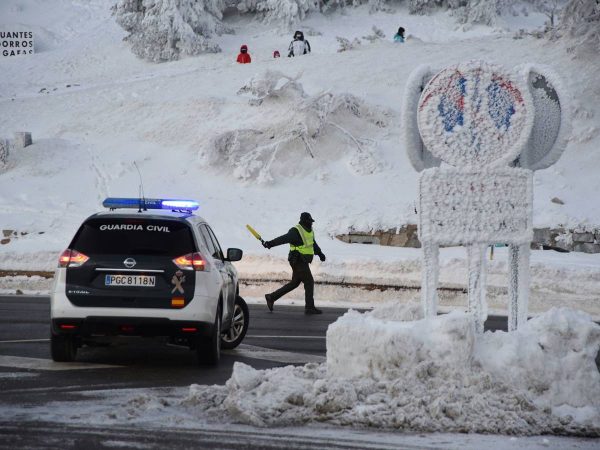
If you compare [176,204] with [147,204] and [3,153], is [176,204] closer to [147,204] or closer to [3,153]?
[147,204]

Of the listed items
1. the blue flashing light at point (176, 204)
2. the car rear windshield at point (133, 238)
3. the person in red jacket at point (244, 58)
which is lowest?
the car rear windshield at point (133, 238)

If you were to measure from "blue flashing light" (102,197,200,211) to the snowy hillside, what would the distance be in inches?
437

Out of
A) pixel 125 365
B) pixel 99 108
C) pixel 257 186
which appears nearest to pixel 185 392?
pixel 125 365

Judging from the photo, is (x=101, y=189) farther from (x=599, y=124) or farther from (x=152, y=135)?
(x=599, y=124)

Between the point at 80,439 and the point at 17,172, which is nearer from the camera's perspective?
the point at 80,439

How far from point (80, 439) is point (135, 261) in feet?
12.8

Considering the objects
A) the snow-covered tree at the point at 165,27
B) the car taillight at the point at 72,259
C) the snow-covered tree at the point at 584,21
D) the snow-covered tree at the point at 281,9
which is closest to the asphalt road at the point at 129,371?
the car taillight at the point at 72,259

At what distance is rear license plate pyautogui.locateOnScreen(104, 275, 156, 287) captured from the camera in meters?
11.0

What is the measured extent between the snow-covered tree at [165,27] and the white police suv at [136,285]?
121 feet

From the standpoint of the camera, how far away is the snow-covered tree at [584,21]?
3512 centimetres

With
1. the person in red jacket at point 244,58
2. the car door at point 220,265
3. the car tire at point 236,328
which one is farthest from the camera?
the person in red jacket at point 244,58

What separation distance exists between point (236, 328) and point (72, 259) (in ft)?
8.88

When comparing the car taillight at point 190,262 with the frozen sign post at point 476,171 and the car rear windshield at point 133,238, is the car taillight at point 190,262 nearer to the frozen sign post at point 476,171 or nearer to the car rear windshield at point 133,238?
the car rear windshield at point 133,238

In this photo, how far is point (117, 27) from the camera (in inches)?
2303
